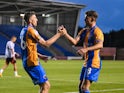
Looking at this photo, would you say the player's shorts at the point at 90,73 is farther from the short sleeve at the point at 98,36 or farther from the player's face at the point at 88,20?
the player's face at the point at 88,20

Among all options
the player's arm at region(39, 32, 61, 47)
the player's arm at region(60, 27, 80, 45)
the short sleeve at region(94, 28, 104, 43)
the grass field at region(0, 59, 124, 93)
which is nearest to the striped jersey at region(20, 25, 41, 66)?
the player's arm at region(39, 32, 61, 47)

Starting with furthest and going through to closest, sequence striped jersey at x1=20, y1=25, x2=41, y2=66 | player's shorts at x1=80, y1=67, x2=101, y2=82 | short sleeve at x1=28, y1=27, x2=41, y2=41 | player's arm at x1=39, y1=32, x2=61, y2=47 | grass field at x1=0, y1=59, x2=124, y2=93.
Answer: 1. grass field at x1=0, y1=59, x2=124, y2=93
2. player's shorts at x1=80, y1=67, x2=101, y2=82
3. striped jersey at x1=20, y1=25, x2=41, y2=66
4. short sleeve at x1=28, y1=27, x2=41, y2=41
5. player's arm at x1=39, y1=32, x2=61, y2=47

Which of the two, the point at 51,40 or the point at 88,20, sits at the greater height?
the point at 88,20

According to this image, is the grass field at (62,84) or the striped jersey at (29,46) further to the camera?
the grass field at (62,84)

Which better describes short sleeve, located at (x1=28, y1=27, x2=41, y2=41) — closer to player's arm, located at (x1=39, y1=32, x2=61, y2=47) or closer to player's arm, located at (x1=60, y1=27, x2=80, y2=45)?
player's arm, located at (x1=39, y1=32, x2=61, y2=47)

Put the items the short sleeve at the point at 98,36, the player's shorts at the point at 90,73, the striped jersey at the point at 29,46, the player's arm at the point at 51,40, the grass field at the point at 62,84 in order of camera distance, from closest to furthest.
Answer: the player's arm at the point at 51,40 → the striped jersey at the point at 29,46 → the short sleeve at the point at 98,36 → the player's shorts at the point at 90,73 → the grass field at the point at 62,84

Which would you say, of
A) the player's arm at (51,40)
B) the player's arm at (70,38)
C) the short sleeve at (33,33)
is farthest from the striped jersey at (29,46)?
the player's arm at (70,38)

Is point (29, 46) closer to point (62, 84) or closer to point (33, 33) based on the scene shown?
point (33, 33)

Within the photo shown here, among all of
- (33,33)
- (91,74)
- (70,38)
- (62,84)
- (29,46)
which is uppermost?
(33,33)

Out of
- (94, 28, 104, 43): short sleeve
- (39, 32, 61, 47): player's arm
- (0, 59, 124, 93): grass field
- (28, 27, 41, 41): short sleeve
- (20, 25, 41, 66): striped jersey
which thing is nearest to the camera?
(39, 32, 61, 47): player's arm

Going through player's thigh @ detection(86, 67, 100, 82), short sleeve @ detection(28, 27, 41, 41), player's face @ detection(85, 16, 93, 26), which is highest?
player's face @ detection(85, 16, 93, 26)

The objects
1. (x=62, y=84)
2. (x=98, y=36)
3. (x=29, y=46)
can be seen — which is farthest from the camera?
(x=62, y=84)

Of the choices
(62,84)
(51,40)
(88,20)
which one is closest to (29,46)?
(51,40)

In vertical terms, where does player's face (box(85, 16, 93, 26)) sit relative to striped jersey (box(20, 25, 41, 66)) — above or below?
above
